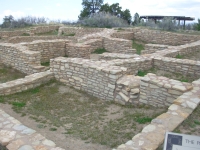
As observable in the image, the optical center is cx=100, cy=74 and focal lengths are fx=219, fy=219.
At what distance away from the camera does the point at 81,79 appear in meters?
6.44

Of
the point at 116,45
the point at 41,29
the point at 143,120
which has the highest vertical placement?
the point at 41,29

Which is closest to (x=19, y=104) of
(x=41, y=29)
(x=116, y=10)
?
(x=41, y=29)

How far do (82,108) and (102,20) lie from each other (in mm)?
14311

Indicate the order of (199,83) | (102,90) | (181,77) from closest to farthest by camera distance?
(199,83) < (102,90) < (181,77)

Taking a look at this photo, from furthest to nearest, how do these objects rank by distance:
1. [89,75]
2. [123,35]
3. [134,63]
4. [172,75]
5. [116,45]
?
1. [123,35]
2. [116,45]
3. [134,63]
4. [172,75]
5. [89,75]

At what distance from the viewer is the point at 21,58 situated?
848 cm

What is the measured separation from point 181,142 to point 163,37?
1238 cm

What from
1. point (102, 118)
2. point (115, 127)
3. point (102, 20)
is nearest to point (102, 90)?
point (102, 118)

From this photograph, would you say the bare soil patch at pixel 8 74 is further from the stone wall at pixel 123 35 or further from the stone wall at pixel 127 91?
the stone wall at pixel 123 35

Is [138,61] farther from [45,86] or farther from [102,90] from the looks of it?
[45,86]

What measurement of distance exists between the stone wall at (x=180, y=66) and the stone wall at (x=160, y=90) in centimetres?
211

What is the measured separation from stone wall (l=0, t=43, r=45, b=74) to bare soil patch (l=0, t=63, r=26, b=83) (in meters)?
0.16

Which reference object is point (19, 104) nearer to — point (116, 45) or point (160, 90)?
point (160, 90)

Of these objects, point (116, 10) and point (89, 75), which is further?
point (116, 10)
